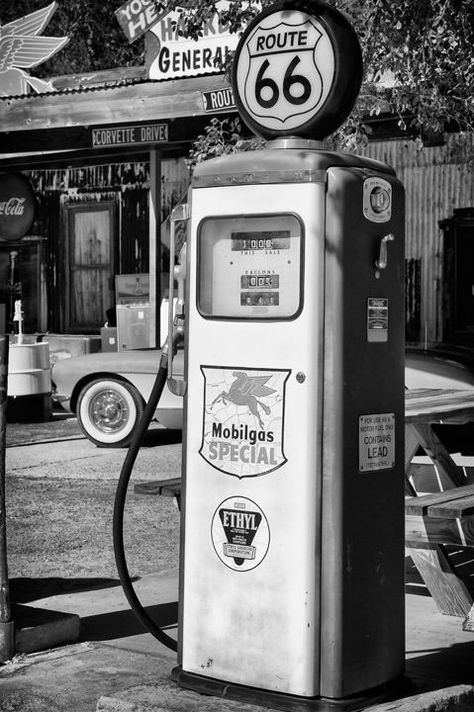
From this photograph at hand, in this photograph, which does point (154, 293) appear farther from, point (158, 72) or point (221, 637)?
point (221, 637)

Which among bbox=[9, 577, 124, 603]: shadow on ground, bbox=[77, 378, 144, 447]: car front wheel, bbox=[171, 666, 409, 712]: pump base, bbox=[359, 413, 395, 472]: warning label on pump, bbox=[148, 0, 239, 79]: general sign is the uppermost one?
bbox=[148, 0, 239, 79]: general sign

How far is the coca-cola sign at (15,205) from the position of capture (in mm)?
18234

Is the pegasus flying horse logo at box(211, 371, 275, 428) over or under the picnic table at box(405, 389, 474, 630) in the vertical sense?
over

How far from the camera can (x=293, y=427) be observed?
3996 millimetres

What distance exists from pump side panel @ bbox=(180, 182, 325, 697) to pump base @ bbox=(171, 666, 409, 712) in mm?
24

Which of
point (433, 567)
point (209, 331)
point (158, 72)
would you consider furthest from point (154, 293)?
point (209, 331)

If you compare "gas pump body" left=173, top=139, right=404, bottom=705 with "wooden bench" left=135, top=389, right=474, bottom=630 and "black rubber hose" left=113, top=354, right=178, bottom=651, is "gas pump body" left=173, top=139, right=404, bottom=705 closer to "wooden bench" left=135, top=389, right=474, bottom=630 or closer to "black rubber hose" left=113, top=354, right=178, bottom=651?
"black rubber hose" left=113, top=354, right=178, bottom=651

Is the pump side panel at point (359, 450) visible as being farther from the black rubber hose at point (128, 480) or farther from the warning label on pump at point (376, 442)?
the black rubber hose at point (128, 480)

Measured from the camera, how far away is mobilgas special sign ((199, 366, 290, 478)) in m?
4.04

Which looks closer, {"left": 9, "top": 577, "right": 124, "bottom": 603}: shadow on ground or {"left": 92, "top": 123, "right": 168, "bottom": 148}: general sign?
{"left": 9, "top": 577, "right": 124, "bottom": 603}: shadow on ground

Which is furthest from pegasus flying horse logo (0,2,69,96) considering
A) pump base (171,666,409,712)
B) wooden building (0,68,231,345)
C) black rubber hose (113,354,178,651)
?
pump base (171,666,409,712)

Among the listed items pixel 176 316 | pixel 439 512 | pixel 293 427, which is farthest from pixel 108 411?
pixel 293 427

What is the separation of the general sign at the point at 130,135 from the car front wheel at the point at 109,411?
459cm

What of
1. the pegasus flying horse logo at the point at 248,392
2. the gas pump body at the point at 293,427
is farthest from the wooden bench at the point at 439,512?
the pegasus flying horse logo at the point at 248,392
